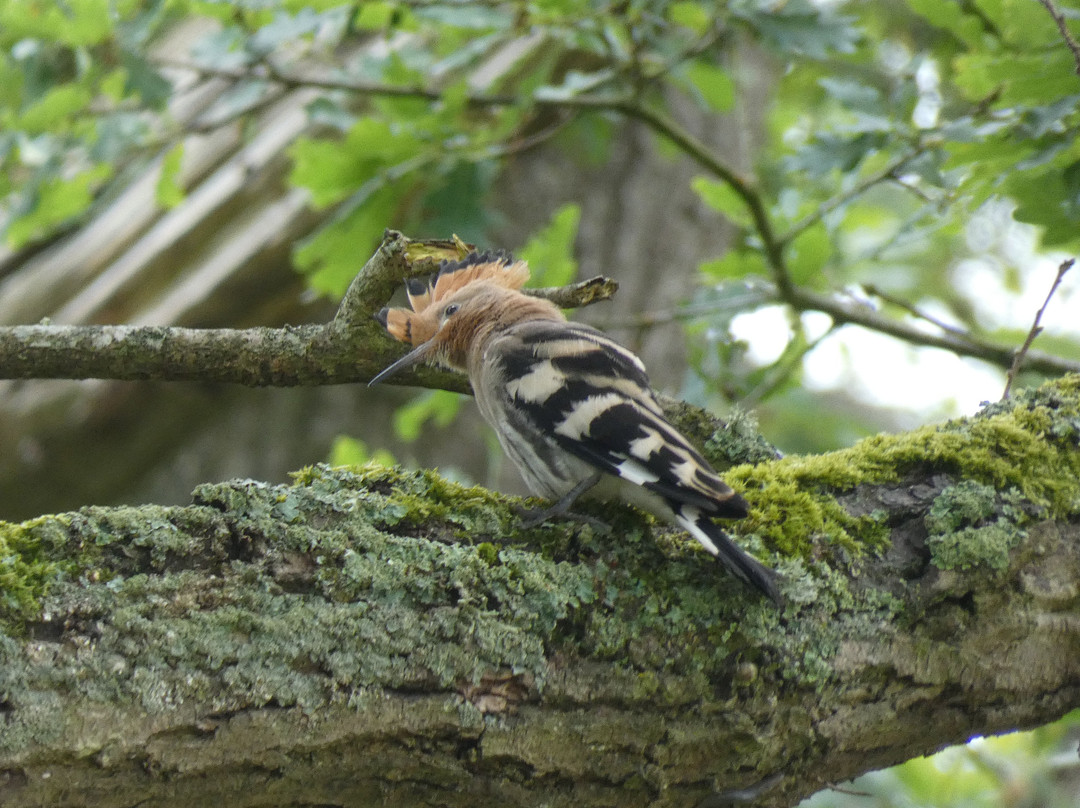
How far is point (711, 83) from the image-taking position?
173 inches

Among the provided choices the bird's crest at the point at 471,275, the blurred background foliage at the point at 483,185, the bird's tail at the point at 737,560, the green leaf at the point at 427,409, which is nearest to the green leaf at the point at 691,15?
the blurred background foliage at the point at 483,185

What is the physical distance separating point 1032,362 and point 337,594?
2.80m

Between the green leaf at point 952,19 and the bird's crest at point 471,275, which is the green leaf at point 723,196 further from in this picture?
the bird's crest at point 471,275

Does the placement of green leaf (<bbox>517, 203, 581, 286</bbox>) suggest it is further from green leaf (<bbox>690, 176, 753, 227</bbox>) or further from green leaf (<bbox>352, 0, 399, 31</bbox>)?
green leaf (<bbox>352, 0, 399, 31</bbox>)

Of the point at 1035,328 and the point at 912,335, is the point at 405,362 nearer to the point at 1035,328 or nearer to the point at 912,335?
the point at 1035,328

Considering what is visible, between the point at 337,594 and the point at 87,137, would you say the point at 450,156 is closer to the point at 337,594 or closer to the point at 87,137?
the point at 87,137

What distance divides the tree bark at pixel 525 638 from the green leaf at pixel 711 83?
2.56 meters

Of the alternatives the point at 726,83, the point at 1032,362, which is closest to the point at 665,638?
the point at 1032,362

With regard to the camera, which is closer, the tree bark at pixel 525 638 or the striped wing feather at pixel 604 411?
the tree bark at pixel 525 638

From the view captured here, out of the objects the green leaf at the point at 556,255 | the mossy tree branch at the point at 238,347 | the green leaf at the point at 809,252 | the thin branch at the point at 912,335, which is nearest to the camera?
the mossy tree branch at the point at 238,347

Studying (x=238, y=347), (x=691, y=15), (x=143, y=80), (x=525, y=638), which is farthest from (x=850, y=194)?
(x=143, y=80)

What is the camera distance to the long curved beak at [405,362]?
8.37 feet

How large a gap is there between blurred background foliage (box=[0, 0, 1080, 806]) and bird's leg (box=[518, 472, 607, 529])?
1201mm

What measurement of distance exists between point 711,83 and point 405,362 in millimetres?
2480
